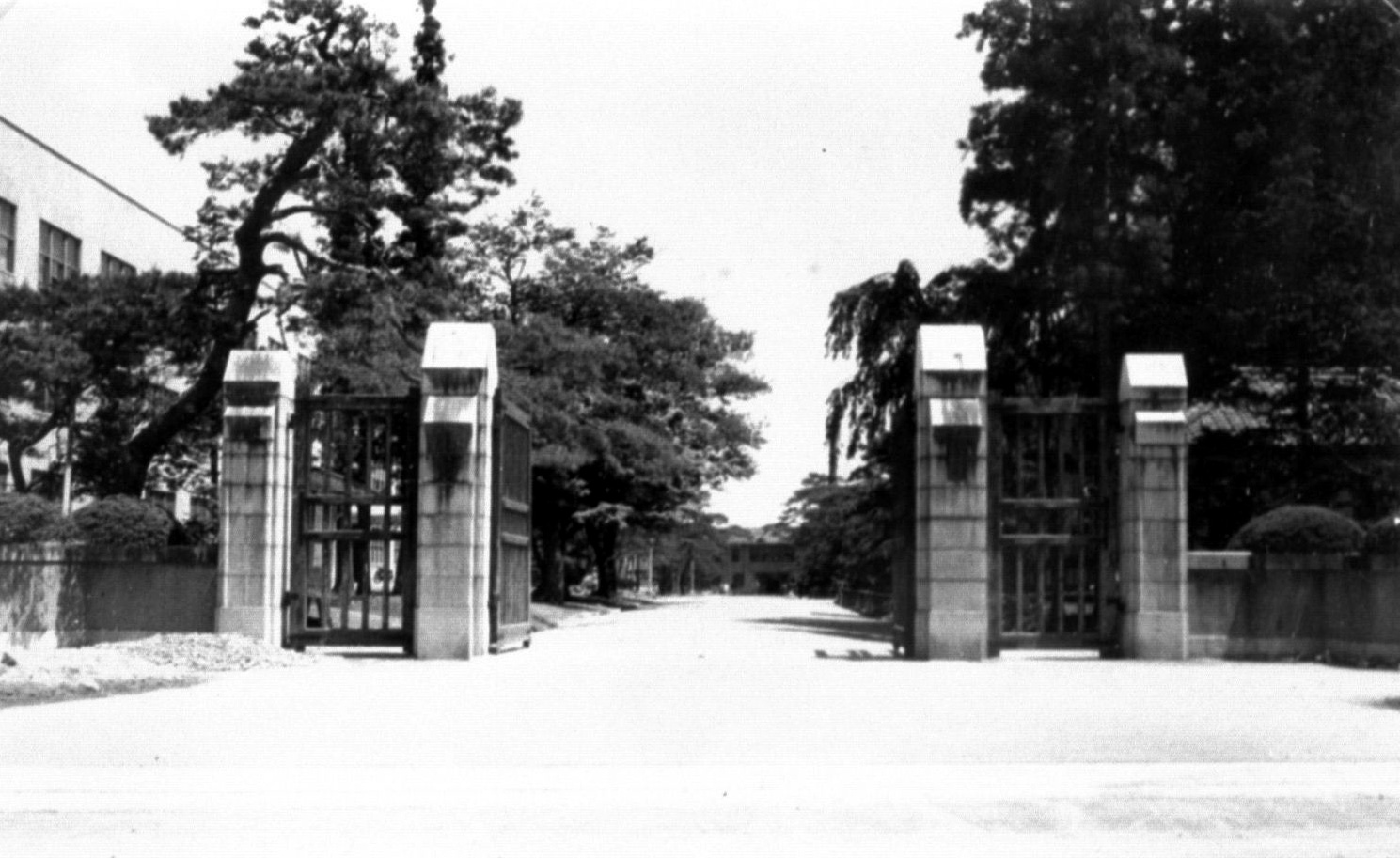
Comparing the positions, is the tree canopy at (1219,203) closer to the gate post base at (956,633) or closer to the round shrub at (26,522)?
the gate post base at (956,633)

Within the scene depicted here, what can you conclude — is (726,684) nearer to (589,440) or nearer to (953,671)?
(953,671)

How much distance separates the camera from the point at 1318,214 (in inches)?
1220

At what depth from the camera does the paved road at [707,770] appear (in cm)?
973

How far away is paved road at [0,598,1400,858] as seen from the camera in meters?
9.73

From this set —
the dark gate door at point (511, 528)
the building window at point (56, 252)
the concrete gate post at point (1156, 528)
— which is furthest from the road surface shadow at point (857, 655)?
the building window at point (56, 252)

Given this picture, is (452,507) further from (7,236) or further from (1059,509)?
(7,236)

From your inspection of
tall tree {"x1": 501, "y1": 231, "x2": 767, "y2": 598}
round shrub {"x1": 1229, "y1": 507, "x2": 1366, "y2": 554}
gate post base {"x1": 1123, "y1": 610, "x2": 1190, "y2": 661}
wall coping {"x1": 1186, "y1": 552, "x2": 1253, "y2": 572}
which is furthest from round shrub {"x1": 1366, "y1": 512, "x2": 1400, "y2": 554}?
tall tree {"x1": 501, "y1": 231, "x2": 767, "y2": 598}

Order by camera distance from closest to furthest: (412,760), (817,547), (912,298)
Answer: (412,760), (912,298), (817,547)

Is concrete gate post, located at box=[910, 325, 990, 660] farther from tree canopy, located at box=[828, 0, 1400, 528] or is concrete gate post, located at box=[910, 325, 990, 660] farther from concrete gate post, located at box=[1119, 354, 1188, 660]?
tree canopy, located at box=[828, 0, 1400, 528]

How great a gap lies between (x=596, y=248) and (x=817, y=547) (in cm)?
5781

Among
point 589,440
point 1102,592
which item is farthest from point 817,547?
point 1102,592

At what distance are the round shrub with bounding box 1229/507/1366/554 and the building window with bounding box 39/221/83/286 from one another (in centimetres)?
4197

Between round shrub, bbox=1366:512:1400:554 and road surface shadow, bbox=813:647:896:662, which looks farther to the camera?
road surface shadow, bbox=813:647:896:662

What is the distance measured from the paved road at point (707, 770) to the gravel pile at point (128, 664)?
814 millimetres
